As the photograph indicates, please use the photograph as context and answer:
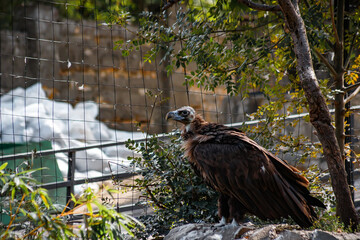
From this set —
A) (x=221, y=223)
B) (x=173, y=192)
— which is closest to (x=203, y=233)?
(x=221, y=223)

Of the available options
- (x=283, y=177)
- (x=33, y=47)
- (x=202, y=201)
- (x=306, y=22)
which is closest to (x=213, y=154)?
(x=283, y=177)

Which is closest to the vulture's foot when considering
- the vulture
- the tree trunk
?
the vulture

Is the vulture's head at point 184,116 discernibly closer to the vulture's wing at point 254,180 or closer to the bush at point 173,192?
the bush at point 173,192

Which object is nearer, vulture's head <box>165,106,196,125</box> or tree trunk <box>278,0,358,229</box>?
tree trunk <box>278,0,358,229</box>

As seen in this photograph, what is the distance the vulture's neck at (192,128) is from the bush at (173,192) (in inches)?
11.6

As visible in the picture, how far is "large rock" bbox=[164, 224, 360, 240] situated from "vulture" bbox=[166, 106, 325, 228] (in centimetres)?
19

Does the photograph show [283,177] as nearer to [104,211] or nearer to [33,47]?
[104,211]

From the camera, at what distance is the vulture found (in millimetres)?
3473

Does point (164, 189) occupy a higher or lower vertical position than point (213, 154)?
lower

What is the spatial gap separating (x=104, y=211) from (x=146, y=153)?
2105mm

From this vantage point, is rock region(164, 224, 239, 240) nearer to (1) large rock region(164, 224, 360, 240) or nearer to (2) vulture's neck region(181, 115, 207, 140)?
(1) large rock region(164, 224, 360, 240)

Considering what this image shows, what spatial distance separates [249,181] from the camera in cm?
349

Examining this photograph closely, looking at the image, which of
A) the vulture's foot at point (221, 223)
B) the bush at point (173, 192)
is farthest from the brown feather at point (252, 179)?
the bush at point (173, 192)

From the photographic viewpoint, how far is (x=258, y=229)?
3227 mm
